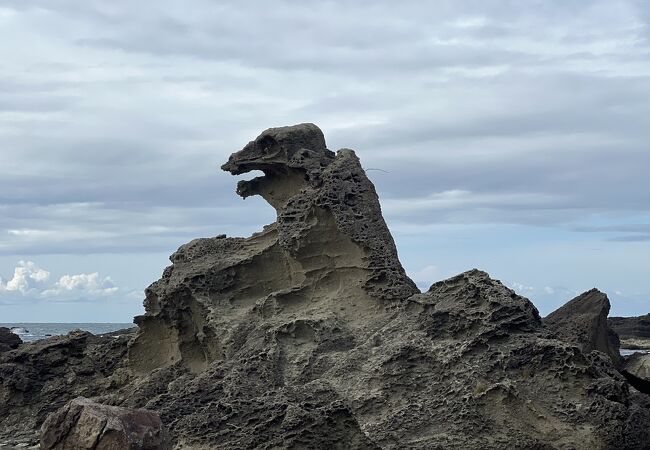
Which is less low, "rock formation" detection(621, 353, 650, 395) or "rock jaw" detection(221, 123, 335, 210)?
"rock jaw" detection(221, 123, 335, 210)

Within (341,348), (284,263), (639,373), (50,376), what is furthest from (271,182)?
(639,373)

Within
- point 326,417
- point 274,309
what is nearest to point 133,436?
point 326,417

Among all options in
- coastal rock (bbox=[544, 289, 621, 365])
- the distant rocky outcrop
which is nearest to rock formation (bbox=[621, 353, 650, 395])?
coastal rock (bbox=[544, 289, 621, 365])

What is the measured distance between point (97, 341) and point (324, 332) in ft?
26.4

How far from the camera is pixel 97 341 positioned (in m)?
21.8

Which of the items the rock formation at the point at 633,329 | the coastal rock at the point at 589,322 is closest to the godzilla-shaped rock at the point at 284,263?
the coastal rock at the point at 589,322

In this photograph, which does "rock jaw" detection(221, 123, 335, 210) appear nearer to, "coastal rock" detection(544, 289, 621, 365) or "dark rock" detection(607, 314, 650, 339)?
"coastal rock" detection(544, 289, 621, 365)

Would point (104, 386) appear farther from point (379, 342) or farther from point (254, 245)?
point (379, 342)

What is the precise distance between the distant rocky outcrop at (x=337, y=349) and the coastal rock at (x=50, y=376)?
0.34 meters

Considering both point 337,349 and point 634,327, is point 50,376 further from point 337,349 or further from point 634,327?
point 634,327

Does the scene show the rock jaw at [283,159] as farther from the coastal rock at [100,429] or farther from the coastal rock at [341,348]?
the coastal rock at [100,429]

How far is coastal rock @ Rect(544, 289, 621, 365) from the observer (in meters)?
22.3

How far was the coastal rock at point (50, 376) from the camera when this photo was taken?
19641 mm

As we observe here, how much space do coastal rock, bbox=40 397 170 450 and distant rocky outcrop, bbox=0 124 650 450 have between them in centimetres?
361
